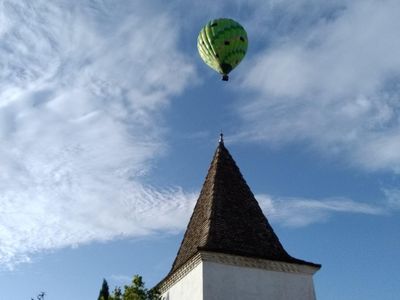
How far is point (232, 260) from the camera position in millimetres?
17250

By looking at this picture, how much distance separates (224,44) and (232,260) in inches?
306

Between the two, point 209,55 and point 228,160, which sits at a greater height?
point 209,55

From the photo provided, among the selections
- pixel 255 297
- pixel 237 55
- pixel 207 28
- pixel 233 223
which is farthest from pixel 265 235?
pixel 207 28

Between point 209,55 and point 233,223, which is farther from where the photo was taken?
point 209,55

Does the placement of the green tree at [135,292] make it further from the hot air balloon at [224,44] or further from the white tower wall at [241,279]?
the hot air balloon at [224,44]

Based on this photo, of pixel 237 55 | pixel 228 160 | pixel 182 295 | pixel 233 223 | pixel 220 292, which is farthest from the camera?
pixel 228 160

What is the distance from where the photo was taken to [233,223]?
18844 mm

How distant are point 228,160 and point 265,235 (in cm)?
400

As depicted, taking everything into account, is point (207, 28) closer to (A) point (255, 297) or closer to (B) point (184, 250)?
(B) point (184, 250)

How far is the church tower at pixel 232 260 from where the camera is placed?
16.9 meters

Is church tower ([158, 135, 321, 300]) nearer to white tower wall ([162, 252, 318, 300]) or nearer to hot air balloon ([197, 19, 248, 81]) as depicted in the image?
white tower wall ([162, 252, 318, 300])

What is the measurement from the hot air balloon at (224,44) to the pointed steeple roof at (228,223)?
12.0 feet

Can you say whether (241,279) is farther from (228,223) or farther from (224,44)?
(224,44)

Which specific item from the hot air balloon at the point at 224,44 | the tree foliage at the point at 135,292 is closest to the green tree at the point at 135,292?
the tree foliage at the point at 135,292
